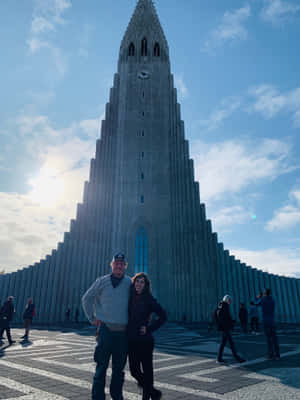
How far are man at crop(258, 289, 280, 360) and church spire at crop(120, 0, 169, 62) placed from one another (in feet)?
124

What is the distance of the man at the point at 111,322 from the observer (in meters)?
3.68

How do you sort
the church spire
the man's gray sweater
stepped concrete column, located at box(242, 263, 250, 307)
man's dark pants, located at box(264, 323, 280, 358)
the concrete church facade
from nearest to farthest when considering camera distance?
the man's gray sweater → man's dark pants, located at box(264, 323, 280, 358) → the concrete church facade → stepped concrete column, located at box(242, 263, 250, 307) → the church spire

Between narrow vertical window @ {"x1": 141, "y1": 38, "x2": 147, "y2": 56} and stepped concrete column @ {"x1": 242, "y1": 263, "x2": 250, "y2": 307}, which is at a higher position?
narrow vertical window @ {"x1": 141, "y1": 38, "x2": 147, "y2": 56}

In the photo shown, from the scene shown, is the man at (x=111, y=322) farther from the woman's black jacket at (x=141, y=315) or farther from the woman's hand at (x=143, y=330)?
the woman's hand at (x=143, y=330)

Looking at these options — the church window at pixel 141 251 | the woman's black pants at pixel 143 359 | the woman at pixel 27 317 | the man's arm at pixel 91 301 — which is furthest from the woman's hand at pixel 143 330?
the church window at pixel 141 251

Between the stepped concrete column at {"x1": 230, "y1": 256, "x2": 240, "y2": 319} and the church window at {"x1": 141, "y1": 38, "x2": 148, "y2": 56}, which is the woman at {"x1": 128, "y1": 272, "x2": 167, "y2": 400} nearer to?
the stepped concrete column at {"x1": 230, "y1": 256, "x2": 240, "y2": 319}

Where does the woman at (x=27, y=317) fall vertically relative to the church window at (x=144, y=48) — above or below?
below

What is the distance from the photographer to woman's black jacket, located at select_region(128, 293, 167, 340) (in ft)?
12.4

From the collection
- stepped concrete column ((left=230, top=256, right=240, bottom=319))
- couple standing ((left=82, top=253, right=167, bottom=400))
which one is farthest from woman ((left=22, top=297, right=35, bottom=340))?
stepped concrete column ((left=230, top=256, right=240, bottom=319))

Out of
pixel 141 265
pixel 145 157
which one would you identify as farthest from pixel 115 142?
pixel 141 265

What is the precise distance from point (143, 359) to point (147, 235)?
27608mm

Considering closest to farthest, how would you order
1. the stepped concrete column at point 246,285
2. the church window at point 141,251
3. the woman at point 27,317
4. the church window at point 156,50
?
1. the woman at point 27,317
2. the church window at point 141,251
3. the stepped concrete column at point 246,285
4. the church window at point 156,50

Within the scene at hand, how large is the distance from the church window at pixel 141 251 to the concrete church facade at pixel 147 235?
0.10m

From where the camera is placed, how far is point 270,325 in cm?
819
